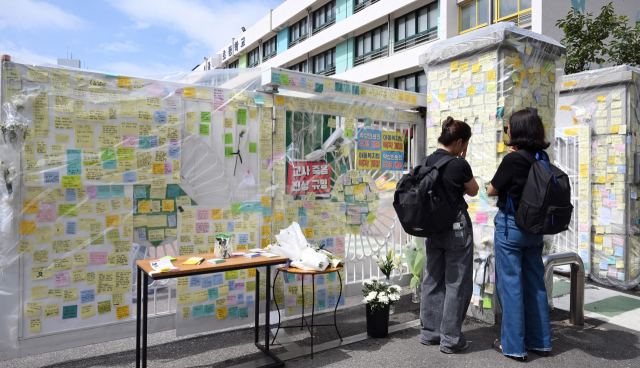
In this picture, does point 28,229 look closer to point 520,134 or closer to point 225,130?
point 225,130

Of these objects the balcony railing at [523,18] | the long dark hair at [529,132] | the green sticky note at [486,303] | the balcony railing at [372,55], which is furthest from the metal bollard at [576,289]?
the balcony railing at [372,55]

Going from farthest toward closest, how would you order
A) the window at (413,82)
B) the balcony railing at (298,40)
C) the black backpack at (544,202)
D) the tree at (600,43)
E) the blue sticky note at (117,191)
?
1. the balcony railing at (298,40)
2. the window at (413,82)
3. the tree at (600,43)
4. the blue sticky note at (117,191)
5. the black backpack at (544,202)

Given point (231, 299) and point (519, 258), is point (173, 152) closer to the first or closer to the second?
point (231, 299)

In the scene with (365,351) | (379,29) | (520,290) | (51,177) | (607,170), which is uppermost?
(379,29)

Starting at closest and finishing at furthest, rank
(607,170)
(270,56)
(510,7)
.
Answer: (607,170), (510,7), (270,56)

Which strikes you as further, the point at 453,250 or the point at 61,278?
the point at 453,250

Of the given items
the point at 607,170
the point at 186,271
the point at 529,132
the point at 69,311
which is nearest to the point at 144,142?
the point at 186,271

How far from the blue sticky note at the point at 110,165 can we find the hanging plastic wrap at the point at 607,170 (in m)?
6.08

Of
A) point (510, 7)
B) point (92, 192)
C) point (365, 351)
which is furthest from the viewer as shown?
point (510, 7)

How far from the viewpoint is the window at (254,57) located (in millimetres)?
28734

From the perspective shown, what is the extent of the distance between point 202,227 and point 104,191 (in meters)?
0.86

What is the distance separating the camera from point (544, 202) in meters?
3.03

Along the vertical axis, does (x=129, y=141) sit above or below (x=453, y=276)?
above

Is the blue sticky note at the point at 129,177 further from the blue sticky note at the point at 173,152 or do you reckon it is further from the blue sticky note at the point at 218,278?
the blue sticky note at the point at 218,278
